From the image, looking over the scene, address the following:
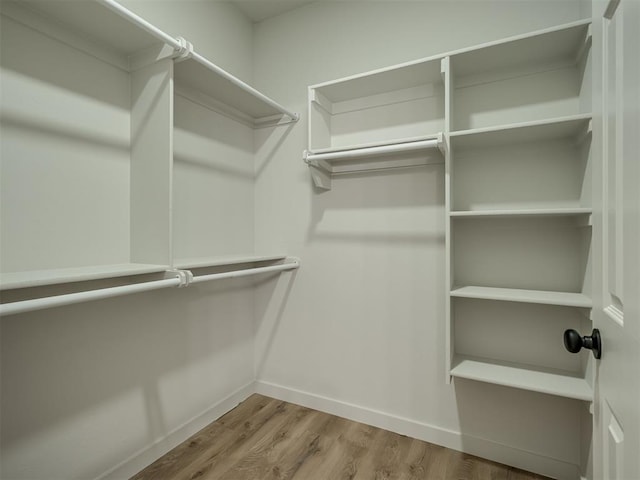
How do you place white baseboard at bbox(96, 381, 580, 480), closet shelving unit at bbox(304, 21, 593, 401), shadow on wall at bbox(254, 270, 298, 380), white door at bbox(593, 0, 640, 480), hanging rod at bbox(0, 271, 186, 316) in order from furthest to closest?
1. shadow on wall at bbox(254, 270, 298, 380)
2. white baseboard at bbox(96, 381, 580, 480)
3. closet shelving unit at bbox(304, 21, 593, 401)
4. hanging rod at bbox(0, 271, 186, 316)
5. white door at bbox(593, 0, 640, 480)

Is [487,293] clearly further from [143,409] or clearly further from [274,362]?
[143,409]

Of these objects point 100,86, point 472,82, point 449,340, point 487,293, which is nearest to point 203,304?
point 100,86

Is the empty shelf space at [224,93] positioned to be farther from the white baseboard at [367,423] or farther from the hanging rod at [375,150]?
the white baseboard at [367,423]

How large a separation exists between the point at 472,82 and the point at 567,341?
1367 millimetres

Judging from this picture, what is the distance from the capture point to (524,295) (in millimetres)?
1440

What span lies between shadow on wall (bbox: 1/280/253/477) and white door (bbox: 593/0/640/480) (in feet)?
5.65

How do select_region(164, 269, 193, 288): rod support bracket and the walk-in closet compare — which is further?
select_region(164, 269, 193, 288): rod support bracket

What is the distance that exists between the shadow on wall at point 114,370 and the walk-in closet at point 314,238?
0.01 metres

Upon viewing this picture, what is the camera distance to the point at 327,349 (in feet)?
6.94

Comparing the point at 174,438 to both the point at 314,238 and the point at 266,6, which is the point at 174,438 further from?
the point at 266,6

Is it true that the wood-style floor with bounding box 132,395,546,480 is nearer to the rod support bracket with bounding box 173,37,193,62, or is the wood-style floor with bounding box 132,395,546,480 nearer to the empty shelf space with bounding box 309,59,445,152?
the empty shelf space with bounding box 309,59,445,152

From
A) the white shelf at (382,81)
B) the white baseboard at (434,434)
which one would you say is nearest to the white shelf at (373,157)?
the white shelf at (382,81)

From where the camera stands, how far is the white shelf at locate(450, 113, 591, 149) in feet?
4.32

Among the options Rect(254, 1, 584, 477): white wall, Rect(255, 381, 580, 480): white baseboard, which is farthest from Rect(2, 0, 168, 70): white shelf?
Rect(255, 381, 580, 480): white baseboard
